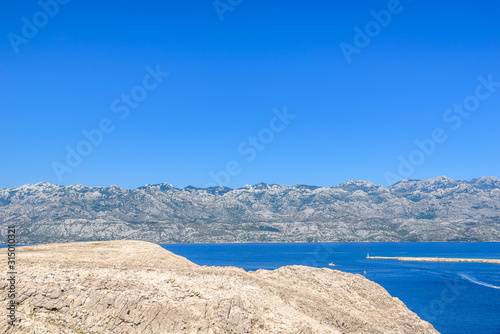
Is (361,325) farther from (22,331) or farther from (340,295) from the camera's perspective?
(22,331)

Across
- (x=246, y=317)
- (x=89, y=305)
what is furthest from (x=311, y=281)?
(x=89, y=305)

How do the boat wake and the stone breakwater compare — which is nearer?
the stone breakwater

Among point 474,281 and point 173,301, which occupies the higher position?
point 474,281

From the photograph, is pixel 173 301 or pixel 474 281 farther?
pixel 474 281

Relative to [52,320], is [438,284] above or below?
above

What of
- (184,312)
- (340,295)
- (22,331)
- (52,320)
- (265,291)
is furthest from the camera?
(340,295)

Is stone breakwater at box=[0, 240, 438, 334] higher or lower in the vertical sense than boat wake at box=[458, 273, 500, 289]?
lower

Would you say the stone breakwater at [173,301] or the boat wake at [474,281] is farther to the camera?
the boat wake at [474,281]

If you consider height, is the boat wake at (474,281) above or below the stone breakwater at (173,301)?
above
